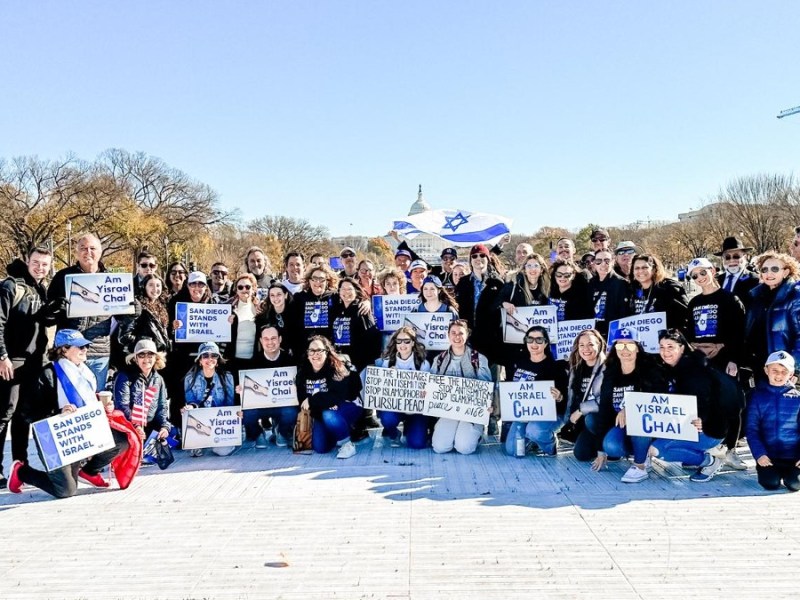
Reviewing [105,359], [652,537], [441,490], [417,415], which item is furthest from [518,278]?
[105,359]

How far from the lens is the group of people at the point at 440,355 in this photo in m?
5.87

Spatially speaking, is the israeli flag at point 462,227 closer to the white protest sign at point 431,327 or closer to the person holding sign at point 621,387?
the white protest sign at point 431,327

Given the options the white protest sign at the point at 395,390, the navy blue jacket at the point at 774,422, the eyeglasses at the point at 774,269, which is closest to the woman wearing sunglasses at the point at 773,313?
the eyeglasses at the point at 774,269

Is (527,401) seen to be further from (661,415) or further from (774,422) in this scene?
(774,422)

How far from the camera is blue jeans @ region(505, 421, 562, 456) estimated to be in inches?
265

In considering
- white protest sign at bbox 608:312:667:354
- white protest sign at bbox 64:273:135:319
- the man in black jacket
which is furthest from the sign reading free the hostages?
the man in black jacket

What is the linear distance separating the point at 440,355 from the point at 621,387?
2021 mm

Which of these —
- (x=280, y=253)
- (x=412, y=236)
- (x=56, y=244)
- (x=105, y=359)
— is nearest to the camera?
(x=105, y=359)

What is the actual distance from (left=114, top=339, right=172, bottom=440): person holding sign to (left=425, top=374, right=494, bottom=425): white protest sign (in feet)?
9.47

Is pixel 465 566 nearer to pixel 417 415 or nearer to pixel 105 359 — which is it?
pixel 417 415

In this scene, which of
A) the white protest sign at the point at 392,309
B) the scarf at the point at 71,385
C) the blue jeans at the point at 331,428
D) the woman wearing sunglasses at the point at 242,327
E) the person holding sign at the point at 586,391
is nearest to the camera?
the scarf at the point at 71,385

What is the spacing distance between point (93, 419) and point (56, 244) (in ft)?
153

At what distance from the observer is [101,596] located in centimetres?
382

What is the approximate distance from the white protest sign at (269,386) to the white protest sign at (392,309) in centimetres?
151
